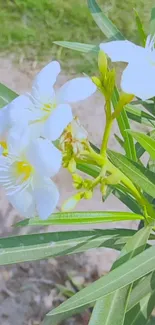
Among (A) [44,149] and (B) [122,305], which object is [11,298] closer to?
(B) [122,305]

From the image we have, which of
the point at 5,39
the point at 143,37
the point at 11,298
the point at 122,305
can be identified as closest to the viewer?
the point at 122,305

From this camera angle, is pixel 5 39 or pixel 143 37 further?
pixel 5 39

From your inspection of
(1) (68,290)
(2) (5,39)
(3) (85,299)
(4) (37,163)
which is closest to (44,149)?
(4) (37,163)

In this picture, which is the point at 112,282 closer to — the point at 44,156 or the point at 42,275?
the point at 44,156

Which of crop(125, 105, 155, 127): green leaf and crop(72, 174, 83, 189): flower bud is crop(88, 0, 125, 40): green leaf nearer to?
crop(125, 105, 155, 127): green leaf

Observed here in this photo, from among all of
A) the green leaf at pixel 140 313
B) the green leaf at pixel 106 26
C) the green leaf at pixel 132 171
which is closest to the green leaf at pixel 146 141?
the green leaf at pixel 132 171

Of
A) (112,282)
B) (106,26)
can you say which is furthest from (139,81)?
(106,26)

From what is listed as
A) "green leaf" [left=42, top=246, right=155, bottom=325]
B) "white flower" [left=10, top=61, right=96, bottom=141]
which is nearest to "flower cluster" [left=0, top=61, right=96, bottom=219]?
"white flower" [left=10, top=61, right=96, bottom=141]
